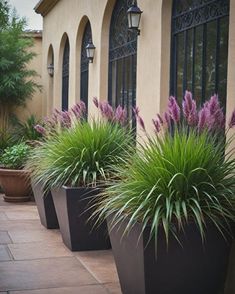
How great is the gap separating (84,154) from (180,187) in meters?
2.04

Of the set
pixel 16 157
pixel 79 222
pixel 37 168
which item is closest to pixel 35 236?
pixel 37 168

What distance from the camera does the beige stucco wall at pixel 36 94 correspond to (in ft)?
45.0

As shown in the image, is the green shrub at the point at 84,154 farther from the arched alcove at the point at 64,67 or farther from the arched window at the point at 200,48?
the arched alcove at the point at 64,67

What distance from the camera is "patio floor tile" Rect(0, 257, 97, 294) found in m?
4.66

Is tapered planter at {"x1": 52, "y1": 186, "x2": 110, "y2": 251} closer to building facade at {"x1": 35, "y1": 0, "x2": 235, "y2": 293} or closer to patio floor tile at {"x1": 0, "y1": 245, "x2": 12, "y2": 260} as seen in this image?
patio floor tile at {"x1": 0, "y1": 245, "x2": 12, "y2": 260}

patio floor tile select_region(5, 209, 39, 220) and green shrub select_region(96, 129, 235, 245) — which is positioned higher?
green shrub select_region(96, 129, 235, 245)

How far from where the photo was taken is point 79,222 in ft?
19.0

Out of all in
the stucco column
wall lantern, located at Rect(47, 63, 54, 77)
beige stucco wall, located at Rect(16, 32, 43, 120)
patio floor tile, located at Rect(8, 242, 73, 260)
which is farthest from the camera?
beige stucco wall, located at Rect(16, 32, 43, 120)

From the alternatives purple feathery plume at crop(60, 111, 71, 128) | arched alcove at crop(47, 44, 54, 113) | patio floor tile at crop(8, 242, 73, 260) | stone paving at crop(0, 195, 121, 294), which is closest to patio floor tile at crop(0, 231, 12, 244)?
stone paving at crop(0, 195, 121, 294)

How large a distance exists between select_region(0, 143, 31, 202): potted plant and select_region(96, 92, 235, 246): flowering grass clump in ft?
17.0

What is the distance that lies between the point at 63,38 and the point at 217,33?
6.96 m

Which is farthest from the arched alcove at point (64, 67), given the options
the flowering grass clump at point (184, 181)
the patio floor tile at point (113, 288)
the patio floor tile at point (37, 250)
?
the flowering grass clump at point (184, 181)

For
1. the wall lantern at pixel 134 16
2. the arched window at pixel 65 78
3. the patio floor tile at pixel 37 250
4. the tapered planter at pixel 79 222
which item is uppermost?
the wall lantern at pixel 134 16

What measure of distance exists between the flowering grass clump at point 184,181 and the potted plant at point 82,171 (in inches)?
61.4
